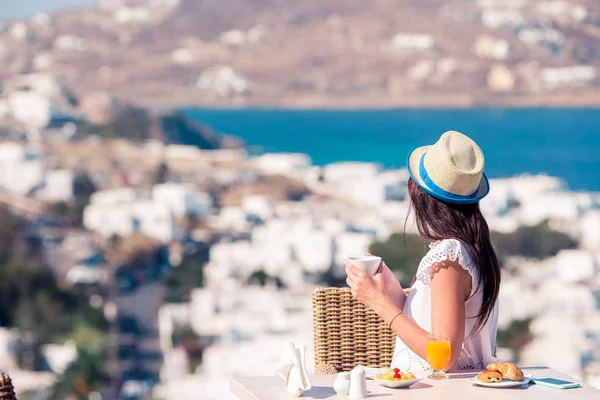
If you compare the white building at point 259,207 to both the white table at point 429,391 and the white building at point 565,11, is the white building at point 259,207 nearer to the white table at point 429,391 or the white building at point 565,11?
the white table at point 429,391

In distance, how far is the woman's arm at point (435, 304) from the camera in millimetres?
1957

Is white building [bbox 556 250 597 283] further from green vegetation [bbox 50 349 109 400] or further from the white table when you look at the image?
the white table

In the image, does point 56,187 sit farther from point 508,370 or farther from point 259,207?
point 508,370

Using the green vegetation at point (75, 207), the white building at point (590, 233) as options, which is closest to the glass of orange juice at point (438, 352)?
the white building at point (590, 233)

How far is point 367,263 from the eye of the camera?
2.03 m

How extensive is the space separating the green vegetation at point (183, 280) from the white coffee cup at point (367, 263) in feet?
87.6

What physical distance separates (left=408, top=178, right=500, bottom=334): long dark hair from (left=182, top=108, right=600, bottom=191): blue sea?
58.8 meters

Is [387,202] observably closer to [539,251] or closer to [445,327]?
[539,251]

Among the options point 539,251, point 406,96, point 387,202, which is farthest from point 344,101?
point 539,251

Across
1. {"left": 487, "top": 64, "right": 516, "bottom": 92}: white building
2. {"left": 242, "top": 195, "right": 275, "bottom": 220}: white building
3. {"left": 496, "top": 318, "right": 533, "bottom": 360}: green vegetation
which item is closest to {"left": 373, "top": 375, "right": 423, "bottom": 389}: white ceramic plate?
{"left": 496, "top": 318, "right": 533, "bottom": 360}: green vegetation

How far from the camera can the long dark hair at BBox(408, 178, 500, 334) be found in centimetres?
203

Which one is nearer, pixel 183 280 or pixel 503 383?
pixel 503 383

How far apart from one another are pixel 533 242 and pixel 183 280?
10.5 meters

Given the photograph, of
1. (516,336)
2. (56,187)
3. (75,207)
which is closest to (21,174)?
(56,187)
